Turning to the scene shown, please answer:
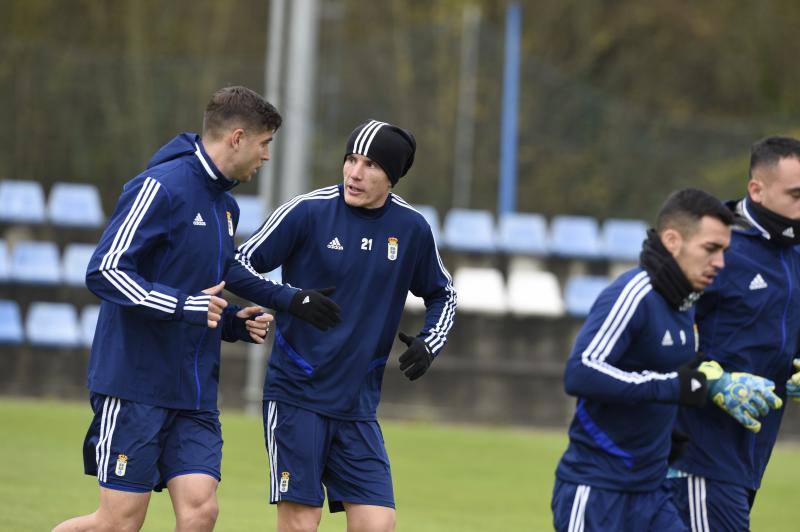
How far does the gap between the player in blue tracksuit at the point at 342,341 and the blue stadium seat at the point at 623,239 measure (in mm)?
11108

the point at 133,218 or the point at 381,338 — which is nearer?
the point at 133,218

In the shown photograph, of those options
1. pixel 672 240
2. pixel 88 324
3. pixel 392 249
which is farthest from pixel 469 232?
pixel 672 240

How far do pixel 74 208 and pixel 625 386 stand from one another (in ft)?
40.8

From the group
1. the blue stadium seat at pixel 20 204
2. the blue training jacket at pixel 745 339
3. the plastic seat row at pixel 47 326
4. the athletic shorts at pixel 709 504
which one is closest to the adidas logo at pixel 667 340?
the blue training jacket at pixel 745 339

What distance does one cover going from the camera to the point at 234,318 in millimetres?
6367

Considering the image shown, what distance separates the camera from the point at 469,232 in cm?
1683

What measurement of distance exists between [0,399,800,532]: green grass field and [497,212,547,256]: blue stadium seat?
2432 mm

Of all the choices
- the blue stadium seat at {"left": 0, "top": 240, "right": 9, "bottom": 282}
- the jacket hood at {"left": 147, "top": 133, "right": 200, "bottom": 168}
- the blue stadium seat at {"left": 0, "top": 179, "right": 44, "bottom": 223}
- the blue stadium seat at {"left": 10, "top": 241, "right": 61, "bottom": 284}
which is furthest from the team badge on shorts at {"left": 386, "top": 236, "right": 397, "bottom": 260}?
the blue stadium seat at {"left": 0, "top": 179, "right": 44, "bottom": 223}

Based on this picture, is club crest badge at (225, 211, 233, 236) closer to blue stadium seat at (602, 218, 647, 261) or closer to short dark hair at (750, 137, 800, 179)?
short dark hair at (750, 137, 800, 179)

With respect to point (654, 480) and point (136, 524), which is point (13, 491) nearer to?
point (136, 524)

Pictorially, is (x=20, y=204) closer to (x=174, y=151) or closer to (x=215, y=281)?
(x=174, y=151)

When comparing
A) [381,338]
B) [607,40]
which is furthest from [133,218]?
[607,40]

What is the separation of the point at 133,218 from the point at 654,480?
97.2 inches

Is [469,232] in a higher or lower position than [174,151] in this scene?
lower
